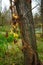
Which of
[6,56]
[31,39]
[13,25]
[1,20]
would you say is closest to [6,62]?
[6,56]

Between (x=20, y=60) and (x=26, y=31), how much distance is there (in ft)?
4.16

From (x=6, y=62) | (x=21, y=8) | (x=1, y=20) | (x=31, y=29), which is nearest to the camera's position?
(x=1, y=20)

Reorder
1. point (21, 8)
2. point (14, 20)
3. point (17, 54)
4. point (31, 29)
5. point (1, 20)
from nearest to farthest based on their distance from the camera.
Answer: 1. point (14, 20)
2. point (1, 20)
3. point (21, 8)
4. point (31, 29)
5. point (17, 54)

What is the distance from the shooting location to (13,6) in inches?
97.0

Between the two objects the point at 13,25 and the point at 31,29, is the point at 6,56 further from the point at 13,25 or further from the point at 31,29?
the point at 13,25

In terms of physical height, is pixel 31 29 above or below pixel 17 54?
above

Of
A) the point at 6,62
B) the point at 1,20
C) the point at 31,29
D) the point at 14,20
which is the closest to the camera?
the point at 14,20

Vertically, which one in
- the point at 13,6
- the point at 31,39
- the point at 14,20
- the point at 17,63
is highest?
the point at 13,6

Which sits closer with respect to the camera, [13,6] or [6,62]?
[13,6]

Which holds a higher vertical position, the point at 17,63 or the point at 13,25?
the point at 13,25

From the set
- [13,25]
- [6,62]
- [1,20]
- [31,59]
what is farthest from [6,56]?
[13,25]

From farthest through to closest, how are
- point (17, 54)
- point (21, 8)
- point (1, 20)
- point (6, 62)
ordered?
point (17, 54), point (6, 62), point (21, 8), point (1, 20)

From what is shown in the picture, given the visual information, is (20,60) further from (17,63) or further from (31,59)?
(31,59)

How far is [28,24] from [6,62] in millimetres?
1325
